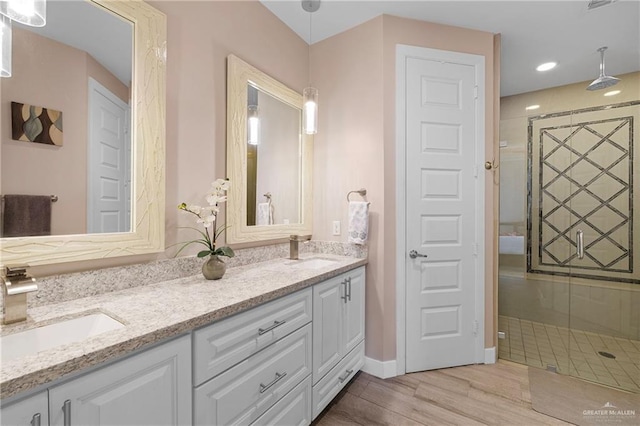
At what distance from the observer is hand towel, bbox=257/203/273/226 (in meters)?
2.08

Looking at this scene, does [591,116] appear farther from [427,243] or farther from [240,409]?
[240,409]

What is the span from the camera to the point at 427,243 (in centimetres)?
222

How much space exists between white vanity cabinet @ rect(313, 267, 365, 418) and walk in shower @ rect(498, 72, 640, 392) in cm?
148

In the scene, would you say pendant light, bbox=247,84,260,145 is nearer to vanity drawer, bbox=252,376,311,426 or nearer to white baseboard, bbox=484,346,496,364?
vanity drawer, bbox=252,376,311,426

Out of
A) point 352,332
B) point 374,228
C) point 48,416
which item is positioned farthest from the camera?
point 374,228

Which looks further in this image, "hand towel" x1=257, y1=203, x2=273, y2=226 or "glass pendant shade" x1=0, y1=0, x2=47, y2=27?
"hand towel" x1=257, y1=203, x2=273, y2=226

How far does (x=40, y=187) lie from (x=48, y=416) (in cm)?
83

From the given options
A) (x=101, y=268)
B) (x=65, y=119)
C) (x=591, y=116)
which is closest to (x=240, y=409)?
(x=101, y=268)

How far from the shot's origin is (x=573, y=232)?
9.05 feet

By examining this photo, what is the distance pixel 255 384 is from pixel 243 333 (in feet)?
0.82

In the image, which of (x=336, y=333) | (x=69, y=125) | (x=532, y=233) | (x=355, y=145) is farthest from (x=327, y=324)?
(x=532, y=233)

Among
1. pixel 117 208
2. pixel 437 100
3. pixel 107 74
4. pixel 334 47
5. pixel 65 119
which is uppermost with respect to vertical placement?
pixel 334 47

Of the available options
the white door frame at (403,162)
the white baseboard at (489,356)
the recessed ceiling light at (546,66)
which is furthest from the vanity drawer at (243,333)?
the recessed ceiling light at (546,66)

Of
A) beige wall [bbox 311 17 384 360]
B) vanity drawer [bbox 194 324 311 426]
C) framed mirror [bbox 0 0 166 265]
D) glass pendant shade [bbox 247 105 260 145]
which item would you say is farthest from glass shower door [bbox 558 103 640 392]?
framed mirror [bbox 0 0 166 265]
